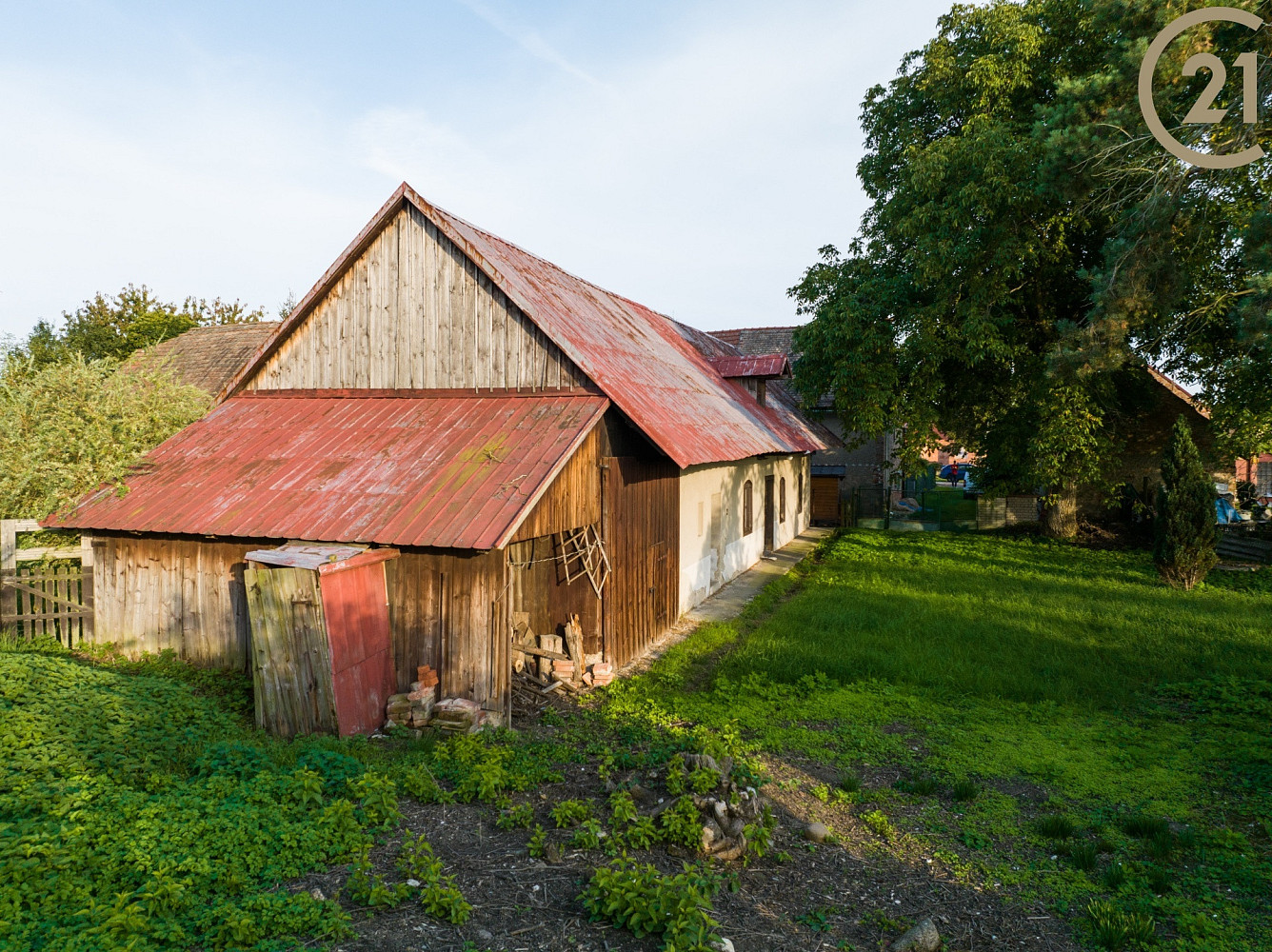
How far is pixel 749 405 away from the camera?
2031 cm

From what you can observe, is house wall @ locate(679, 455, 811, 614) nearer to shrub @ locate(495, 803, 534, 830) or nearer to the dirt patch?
the dirt patch

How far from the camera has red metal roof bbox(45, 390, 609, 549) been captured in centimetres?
877

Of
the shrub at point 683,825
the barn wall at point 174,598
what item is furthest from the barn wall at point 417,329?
the shrub at point 683,825

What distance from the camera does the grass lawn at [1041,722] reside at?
5.82 metres

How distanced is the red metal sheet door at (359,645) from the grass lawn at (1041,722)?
2930mm

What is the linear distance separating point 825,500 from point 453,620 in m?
21.6

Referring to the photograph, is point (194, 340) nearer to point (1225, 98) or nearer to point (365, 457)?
point (365, 457)

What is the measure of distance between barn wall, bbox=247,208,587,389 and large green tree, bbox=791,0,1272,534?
11.6 metres

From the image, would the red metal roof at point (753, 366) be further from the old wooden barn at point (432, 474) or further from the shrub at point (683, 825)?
the shrub at point (683, 825)

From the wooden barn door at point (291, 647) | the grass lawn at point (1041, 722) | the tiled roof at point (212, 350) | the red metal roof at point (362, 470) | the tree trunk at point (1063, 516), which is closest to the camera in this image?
the grass lawn at point (1041, 722)

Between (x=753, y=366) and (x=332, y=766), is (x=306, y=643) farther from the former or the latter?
(x=753, y=366)

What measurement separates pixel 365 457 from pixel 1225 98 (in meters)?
19.8

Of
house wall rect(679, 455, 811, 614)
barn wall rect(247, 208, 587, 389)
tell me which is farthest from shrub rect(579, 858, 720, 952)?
house wall rect(679, 455, 811, 614)

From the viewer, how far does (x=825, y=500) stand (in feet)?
92.1
